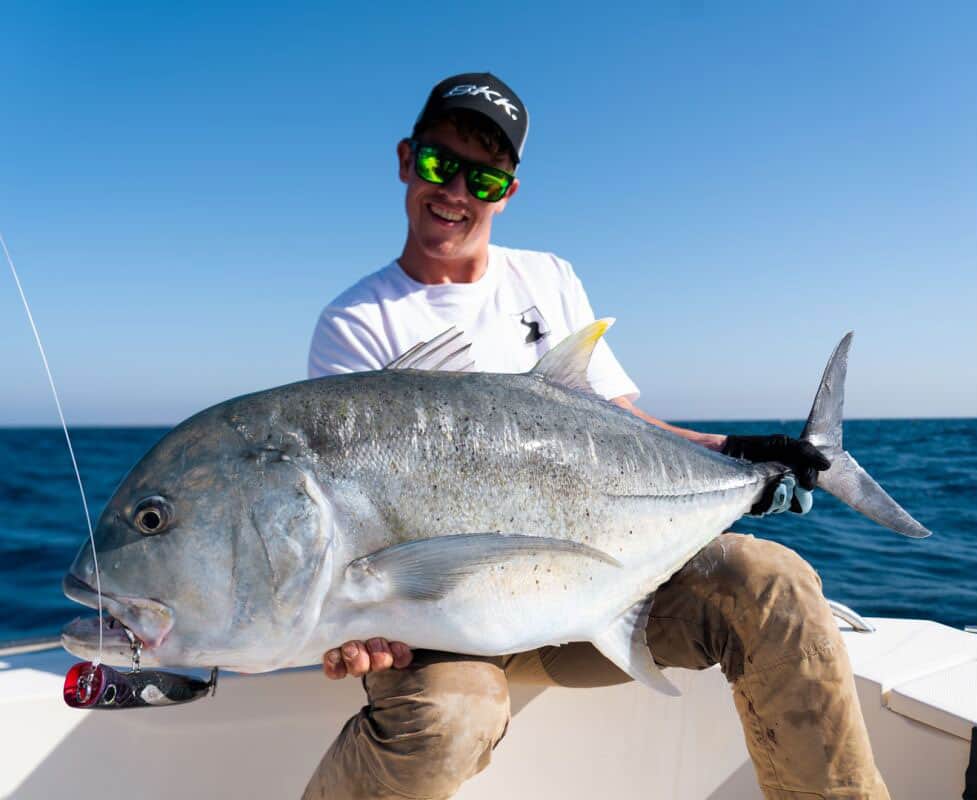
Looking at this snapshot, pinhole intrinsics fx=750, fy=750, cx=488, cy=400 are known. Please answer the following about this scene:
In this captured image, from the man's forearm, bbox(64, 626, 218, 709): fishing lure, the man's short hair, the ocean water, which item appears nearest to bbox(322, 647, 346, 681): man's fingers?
bbox(64, 626, 218, 709): fishing lure

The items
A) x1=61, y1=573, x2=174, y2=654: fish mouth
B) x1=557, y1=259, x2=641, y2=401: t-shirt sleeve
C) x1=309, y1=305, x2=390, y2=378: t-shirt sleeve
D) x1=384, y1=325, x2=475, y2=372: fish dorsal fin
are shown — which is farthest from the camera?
x1=557, y1=259, x2=641, y2=401: t-shirt sleeve

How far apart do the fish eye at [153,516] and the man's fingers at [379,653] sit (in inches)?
23.6

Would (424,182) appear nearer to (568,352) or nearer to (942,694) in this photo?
(568,352)

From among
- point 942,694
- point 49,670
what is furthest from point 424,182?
point 942,694

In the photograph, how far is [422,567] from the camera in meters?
1.79

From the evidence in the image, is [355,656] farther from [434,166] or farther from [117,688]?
[434,166]

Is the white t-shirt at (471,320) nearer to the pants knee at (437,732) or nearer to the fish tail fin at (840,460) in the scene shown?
the fish tail fin at (840,460)

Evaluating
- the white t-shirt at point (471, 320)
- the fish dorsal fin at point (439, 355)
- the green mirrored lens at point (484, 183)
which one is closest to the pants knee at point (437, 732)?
the fish dorsal fin at point (439, 355)

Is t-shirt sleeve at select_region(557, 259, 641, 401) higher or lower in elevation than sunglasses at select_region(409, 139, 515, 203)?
lower

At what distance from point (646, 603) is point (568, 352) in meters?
0.78

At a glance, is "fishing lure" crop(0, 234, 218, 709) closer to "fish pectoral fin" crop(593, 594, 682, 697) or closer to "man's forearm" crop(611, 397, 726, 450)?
"fish pectoral fin" crop(593, 594, 682, 697)

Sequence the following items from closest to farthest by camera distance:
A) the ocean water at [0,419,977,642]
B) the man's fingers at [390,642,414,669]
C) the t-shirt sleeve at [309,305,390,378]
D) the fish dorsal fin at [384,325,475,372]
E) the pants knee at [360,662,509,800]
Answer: the pants knee at [360,662,509,800] < the man's fingers at [390,642,414,669] < the fish dorsal fin at [384,325,475,372] < the t-shirt sleeve at [309,305,390,378] < the ocean water at [0,419,977,642]

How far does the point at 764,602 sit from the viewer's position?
7.09 feet

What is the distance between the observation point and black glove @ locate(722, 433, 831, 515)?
2651 millimetres
